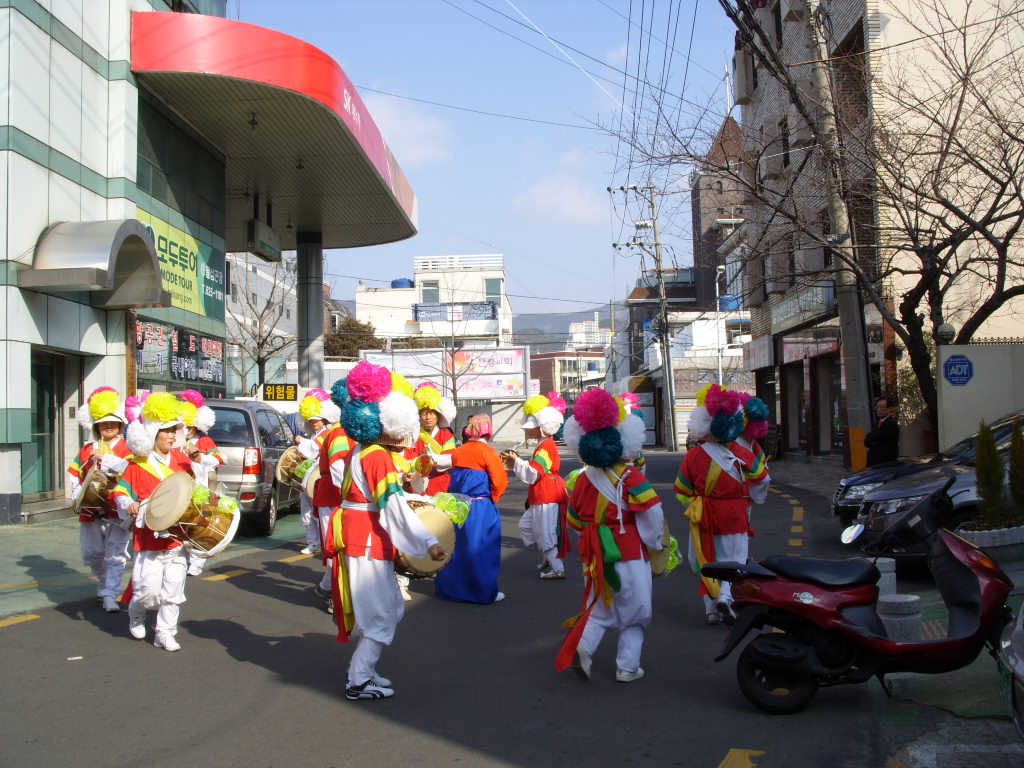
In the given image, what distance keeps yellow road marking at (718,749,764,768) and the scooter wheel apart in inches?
21.9

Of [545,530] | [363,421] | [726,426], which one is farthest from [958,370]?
[363,421]

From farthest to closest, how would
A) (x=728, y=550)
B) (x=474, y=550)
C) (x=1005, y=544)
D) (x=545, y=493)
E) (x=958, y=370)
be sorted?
1. (x=958, y=370)
2. (x=545, y=493)
3. (x=474, y=550)
4. (x=728, y=550)
5. (x=1005, y=544)

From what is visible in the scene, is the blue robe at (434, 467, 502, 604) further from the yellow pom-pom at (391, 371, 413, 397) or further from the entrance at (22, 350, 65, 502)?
the entrance at (22, 350, 65, 502)

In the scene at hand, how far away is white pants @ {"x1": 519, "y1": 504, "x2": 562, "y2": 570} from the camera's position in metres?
9.45

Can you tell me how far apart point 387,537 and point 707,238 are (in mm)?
15887

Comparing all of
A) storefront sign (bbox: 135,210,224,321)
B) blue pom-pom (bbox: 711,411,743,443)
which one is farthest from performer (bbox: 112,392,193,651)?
storefront sign (bbox: 135,210,224,321)

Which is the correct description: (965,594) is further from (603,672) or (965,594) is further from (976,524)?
(976,524)

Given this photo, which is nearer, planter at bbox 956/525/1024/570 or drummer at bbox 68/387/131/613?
planter at bbox 956/525/1024/570

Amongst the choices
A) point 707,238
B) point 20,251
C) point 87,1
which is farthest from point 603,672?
point 707,238

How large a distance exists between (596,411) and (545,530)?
3841 millimetres

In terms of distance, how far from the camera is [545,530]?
9492 mm

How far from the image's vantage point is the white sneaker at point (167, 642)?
6.58 metres

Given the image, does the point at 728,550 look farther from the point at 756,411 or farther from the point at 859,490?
the point at 859,490

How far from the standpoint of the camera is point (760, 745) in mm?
4586
